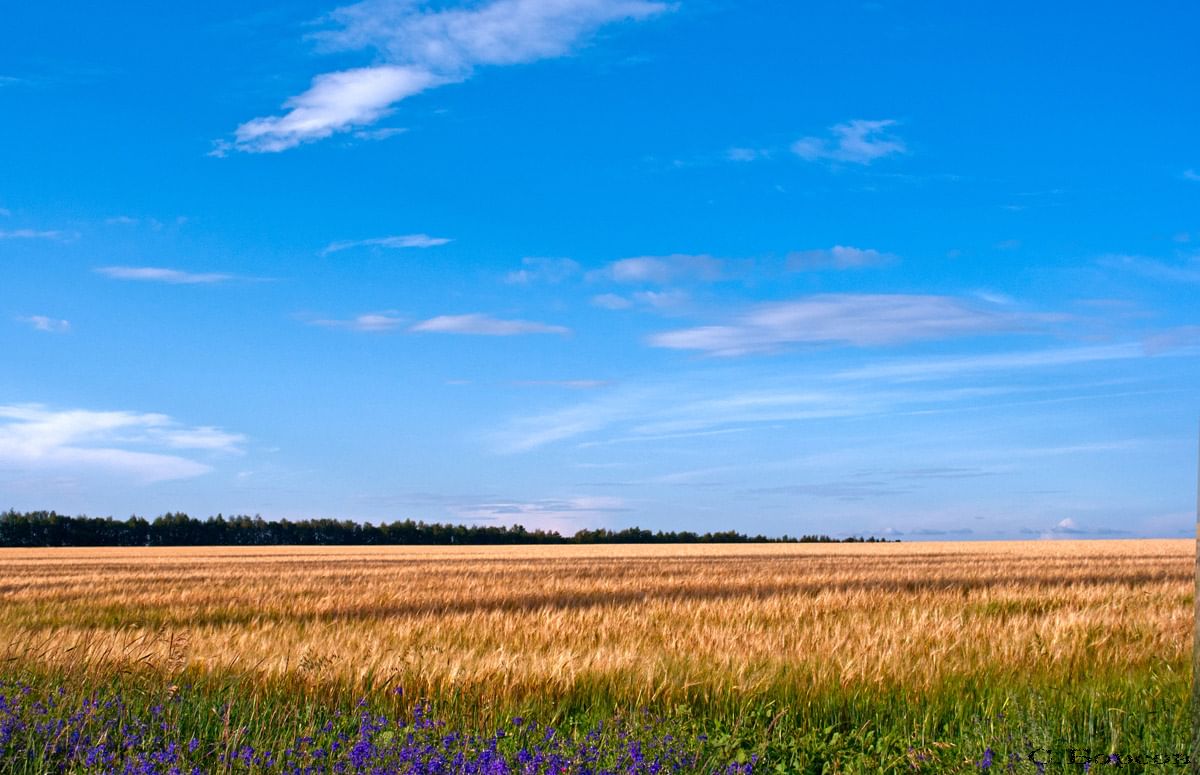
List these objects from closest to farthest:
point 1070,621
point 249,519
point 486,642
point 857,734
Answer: point 857,734, point 486,642, point 1070,621, point 249,519

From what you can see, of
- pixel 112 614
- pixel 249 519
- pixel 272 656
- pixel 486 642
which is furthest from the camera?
pixel 249 519

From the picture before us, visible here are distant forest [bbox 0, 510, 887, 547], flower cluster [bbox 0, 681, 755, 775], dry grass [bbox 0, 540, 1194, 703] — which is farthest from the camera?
distant forest [bbox 0, 510, 887, 547]

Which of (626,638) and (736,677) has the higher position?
(736,677)

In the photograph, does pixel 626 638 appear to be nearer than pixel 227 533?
Yes

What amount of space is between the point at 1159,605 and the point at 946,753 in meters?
10.3

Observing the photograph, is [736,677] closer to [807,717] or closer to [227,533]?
[807,717]

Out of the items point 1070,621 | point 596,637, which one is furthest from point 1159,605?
point 596,637

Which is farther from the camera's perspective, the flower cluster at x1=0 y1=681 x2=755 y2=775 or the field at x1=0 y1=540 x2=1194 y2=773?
the field at x1=0 y1=540 x2=1194 y2=773

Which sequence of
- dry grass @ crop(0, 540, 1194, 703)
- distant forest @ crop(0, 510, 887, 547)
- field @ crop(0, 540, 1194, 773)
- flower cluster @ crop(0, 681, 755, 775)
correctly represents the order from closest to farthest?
flower cluster @ crop(0, 681, 755, 775) < field @ crop(0, 540, 1194, 773) < dry grass @ crop(0, 540, 1194, 703) < distant forest @ crop(0, 510, 887, 547)

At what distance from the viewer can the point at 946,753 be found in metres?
5.23

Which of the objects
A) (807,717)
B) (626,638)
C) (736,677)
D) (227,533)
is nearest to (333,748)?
(736,677)

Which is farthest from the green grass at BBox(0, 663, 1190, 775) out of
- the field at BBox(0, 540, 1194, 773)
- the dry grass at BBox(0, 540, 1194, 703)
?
the dry grass at BBox(0, 540, 1194, 703)

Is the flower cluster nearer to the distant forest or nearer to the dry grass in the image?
the dry grass

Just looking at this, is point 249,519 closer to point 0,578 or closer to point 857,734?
point 0,578
